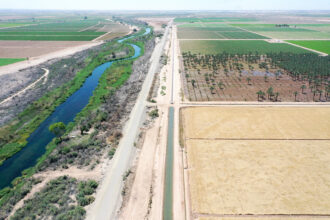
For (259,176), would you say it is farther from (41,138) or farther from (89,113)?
(41,138)

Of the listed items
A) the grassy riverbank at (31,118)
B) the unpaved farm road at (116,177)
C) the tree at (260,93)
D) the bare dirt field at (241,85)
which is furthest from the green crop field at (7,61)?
the tree at (260,93)

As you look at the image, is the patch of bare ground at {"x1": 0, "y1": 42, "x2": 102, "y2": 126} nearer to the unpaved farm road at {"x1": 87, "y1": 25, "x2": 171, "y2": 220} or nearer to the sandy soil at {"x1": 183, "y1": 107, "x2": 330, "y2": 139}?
the unpaved farm road at {"x1": 87, "y1": 25, "x2": 171, "y2": 220}

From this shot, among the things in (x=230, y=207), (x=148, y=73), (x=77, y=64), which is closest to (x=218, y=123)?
(x=230, y=207)

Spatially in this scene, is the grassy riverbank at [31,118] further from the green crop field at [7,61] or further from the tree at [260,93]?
the tree at [260,93]

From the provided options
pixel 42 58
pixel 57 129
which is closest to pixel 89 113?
pixel 57 129

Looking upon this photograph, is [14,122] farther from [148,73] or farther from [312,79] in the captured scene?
[312,79]

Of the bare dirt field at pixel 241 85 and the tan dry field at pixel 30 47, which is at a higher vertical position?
the tan dry field at pixel 30 47
